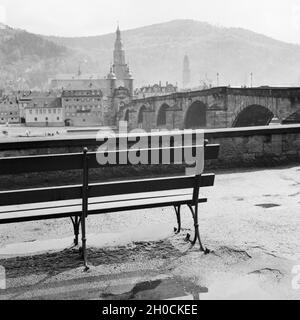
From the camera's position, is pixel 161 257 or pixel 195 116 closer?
pixel 161 257

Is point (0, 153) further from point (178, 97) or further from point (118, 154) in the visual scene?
point (178, 97)

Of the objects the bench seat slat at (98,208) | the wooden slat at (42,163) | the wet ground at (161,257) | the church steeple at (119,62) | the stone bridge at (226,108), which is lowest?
the wet ground at (161,257)

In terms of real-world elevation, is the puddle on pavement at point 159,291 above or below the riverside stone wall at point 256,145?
below

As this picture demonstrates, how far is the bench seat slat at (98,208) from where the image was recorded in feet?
12.8

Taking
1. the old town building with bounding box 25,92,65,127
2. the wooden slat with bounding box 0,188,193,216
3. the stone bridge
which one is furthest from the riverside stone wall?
the old town building with bounding box 25,92,65,127

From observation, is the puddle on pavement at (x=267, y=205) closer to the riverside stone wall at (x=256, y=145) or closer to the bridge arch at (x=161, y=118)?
the riverside stone wall at (x=256, y=145)

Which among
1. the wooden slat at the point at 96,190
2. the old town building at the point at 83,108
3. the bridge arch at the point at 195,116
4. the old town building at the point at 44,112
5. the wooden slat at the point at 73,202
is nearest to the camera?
the wooden slat at the point at 96,190

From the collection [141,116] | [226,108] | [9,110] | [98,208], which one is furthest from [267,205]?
[9,110]

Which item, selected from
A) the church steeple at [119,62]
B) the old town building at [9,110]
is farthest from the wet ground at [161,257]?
the church steeple at [119,62]

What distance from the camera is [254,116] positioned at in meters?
35.6

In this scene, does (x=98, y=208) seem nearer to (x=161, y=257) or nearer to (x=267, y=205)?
(x=161, y=257)

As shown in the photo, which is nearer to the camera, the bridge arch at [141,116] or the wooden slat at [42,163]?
the wooden slat at [42,163]

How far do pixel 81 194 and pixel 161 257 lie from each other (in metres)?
0.87
